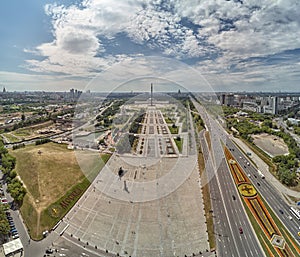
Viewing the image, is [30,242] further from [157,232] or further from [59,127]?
[59,127]

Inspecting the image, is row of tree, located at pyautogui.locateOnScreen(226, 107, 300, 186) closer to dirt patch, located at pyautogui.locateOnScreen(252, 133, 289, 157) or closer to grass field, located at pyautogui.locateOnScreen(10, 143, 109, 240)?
dirt patch, located at pyautogui.locateOnScreen(252, 133, 289, 157)

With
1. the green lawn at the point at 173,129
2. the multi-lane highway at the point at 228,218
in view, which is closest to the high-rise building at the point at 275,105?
the green lawn at the point at 173,129

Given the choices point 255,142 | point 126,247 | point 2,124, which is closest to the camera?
point 126,247

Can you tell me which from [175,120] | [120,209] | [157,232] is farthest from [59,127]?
[157,232]

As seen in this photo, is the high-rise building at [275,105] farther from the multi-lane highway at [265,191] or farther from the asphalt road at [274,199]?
the asphalt road at [274,199]

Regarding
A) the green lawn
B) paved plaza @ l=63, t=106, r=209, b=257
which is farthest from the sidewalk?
the green lawn
